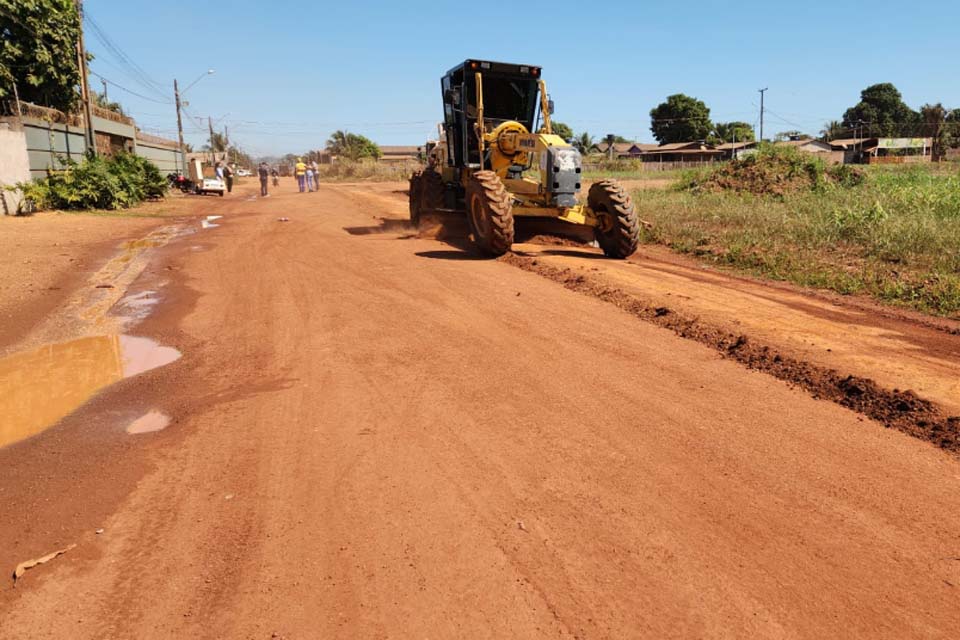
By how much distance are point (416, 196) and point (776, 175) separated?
13.5 metres

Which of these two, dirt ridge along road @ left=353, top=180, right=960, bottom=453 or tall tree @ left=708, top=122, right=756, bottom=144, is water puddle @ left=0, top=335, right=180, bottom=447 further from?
tall tree @ left=708, top=122, right=756, bottom=144

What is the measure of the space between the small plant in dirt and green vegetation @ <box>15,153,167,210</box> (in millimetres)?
20006

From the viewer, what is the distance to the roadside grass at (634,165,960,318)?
8.09 m

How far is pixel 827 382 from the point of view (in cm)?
470

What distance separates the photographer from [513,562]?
8.94 feet

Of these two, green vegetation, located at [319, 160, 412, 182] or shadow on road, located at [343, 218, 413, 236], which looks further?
green vegetation, located at [319, 160, 412, 182]

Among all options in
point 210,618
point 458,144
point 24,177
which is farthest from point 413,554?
point 24,177

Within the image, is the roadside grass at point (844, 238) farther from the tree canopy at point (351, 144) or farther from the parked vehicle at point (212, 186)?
the tree canopy at point (351, 144)

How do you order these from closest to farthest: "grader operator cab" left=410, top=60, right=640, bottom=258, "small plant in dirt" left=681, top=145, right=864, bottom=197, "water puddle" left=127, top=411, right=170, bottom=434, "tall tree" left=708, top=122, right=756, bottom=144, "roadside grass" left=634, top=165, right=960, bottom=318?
"water puddle" left=127, top=411, right=170, bottom=434, "roadside grass" left=634, top=165, right=960, bottom=318, "grader operator cab" left=410, top=60, right=640, bottom=258, "small plant in dirt" left=681, top=145, right=864, bottom=197, "tall tree" left=708, top=122, right=756, bottom=144

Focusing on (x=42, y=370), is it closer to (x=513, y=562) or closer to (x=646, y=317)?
(x=513, y=562)

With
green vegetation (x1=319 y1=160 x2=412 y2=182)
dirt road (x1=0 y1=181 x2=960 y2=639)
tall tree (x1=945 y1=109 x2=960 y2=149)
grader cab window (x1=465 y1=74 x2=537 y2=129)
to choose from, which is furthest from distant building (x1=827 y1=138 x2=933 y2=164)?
dirt road (x1=0 y1=181 x2=960 y2=639)

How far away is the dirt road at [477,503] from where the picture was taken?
2.46 meters

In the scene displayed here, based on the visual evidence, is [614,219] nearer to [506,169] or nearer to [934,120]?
Result: [506,169]

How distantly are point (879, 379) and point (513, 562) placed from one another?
141 inches
